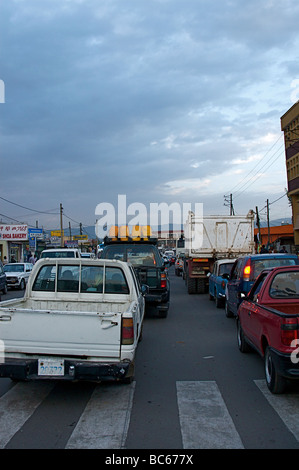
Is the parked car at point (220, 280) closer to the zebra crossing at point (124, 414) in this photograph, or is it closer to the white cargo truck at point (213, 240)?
the white cargo truck at point (213, 240)

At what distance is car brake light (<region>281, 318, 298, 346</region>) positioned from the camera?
205 inches

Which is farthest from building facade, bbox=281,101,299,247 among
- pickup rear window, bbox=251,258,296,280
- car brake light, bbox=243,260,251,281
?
car brake light, bbox=243,260,251,281

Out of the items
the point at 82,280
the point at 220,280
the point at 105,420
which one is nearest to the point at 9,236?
the point at 220,280

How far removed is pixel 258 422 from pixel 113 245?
28.3 ft

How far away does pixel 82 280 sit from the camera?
7.43 meters

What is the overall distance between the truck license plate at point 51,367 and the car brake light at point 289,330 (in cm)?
264

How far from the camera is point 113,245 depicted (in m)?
13.0

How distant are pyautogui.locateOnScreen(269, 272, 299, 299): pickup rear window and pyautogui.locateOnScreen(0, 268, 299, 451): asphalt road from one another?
1309 mm

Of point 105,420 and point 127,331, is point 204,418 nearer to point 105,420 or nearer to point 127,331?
point 105,420

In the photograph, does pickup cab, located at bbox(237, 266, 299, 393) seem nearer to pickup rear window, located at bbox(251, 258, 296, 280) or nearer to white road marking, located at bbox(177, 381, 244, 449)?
white road marking, located at bbox(177, 381, 244, 449)

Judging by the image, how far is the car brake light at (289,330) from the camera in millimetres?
5195

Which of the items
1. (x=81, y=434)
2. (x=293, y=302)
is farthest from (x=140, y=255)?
(x=81, y=434)

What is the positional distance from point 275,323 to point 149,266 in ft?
23.1
